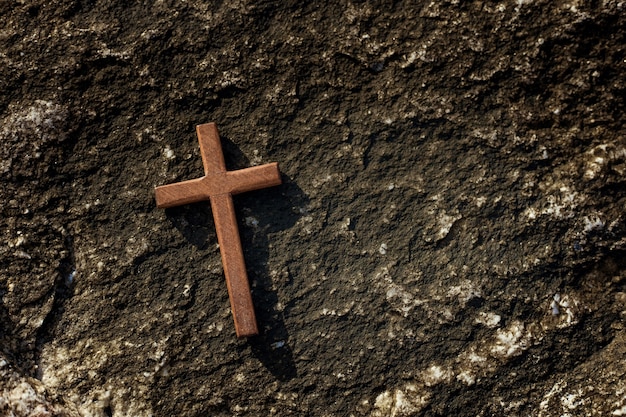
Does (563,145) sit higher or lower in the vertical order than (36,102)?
lower

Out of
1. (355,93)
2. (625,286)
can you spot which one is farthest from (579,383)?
(355,93)

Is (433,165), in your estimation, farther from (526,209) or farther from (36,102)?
(36,102)

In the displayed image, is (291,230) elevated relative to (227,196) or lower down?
lower down

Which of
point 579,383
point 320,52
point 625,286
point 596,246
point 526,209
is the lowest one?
point 579,383
